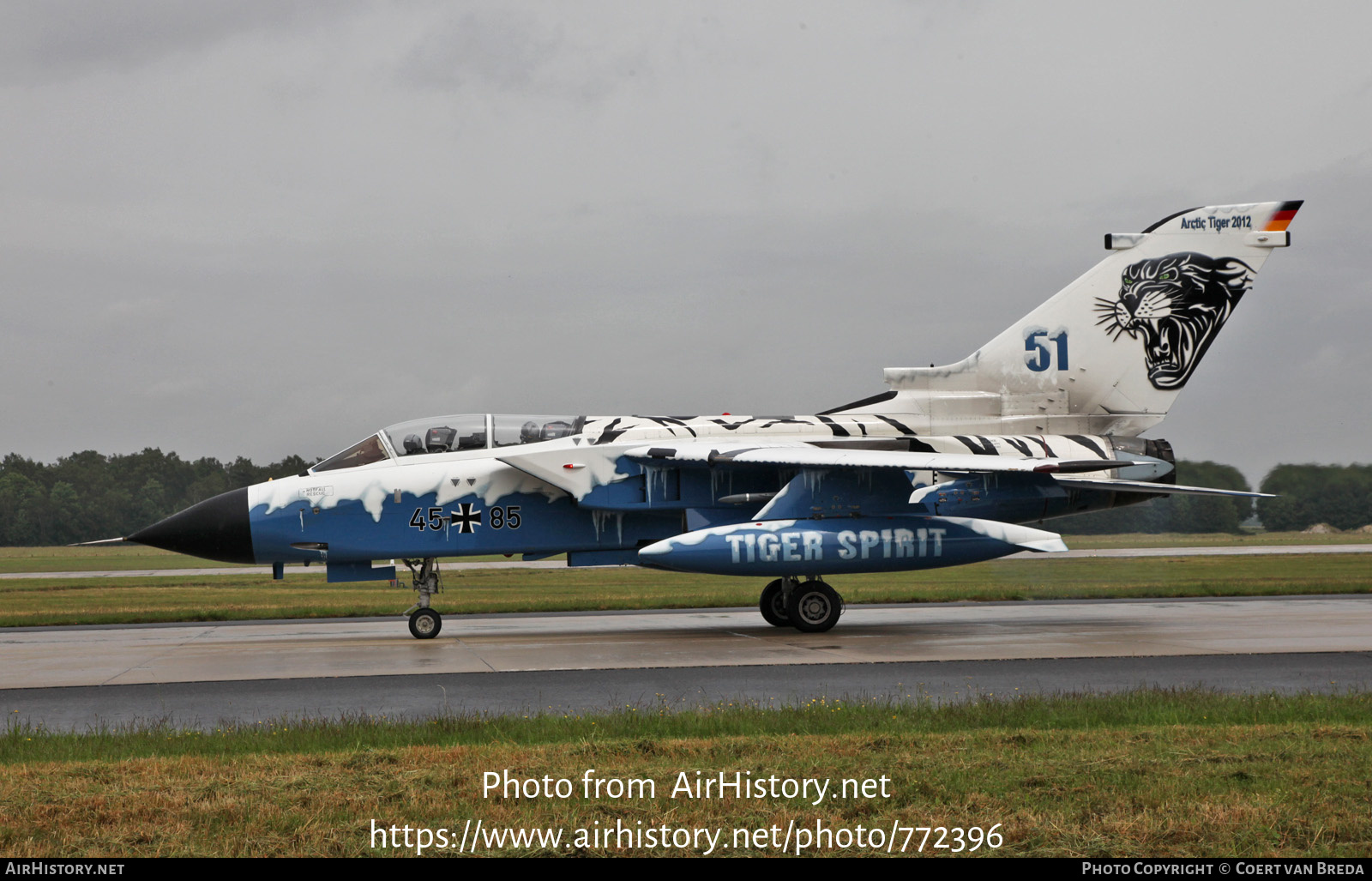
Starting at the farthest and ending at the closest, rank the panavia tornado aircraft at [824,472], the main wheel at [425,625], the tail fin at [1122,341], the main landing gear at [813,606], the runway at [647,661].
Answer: the tail fin at [1122,341]
the main landing gear at [813,606]
the main wheel at [425,625]
the panavia tornado aircraft at [824,472]
the runway at [647,661]

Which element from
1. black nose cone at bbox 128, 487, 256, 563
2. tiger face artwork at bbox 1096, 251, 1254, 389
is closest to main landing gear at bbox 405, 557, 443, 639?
black nose cone at bbox 128, 487, 256, 563

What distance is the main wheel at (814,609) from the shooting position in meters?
15.7

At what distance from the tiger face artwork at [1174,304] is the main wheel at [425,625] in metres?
10.9

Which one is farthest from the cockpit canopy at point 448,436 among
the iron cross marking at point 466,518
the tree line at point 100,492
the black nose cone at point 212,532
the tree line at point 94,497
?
the tree line at point 94,497

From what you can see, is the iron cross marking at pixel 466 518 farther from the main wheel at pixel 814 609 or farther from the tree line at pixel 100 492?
the tree line at pixel 100 492

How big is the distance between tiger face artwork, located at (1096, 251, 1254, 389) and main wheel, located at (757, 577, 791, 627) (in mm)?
6510

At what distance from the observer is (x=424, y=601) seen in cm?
1587

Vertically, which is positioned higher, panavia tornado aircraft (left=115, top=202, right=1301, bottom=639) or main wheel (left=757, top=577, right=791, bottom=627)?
panavia tornado aircraft (left=115, top=202, right=1301, bottom=639)

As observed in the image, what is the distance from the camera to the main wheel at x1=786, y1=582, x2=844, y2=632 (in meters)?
15.7

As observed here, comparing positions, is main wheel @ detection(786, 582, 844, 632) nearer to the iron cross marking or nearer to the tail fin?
the tail fin

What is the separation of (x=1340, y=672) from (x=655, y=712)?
6.93 metres

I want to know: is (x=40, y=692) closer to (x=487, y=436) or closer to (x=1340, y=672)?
(x=487, y=436)

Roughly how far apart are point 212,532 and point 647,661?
21.9 feet

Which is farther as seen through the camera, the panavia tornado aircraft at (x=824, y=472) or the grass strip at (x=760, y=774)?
the panavia tornado aircraft at (x=824, y=472)
